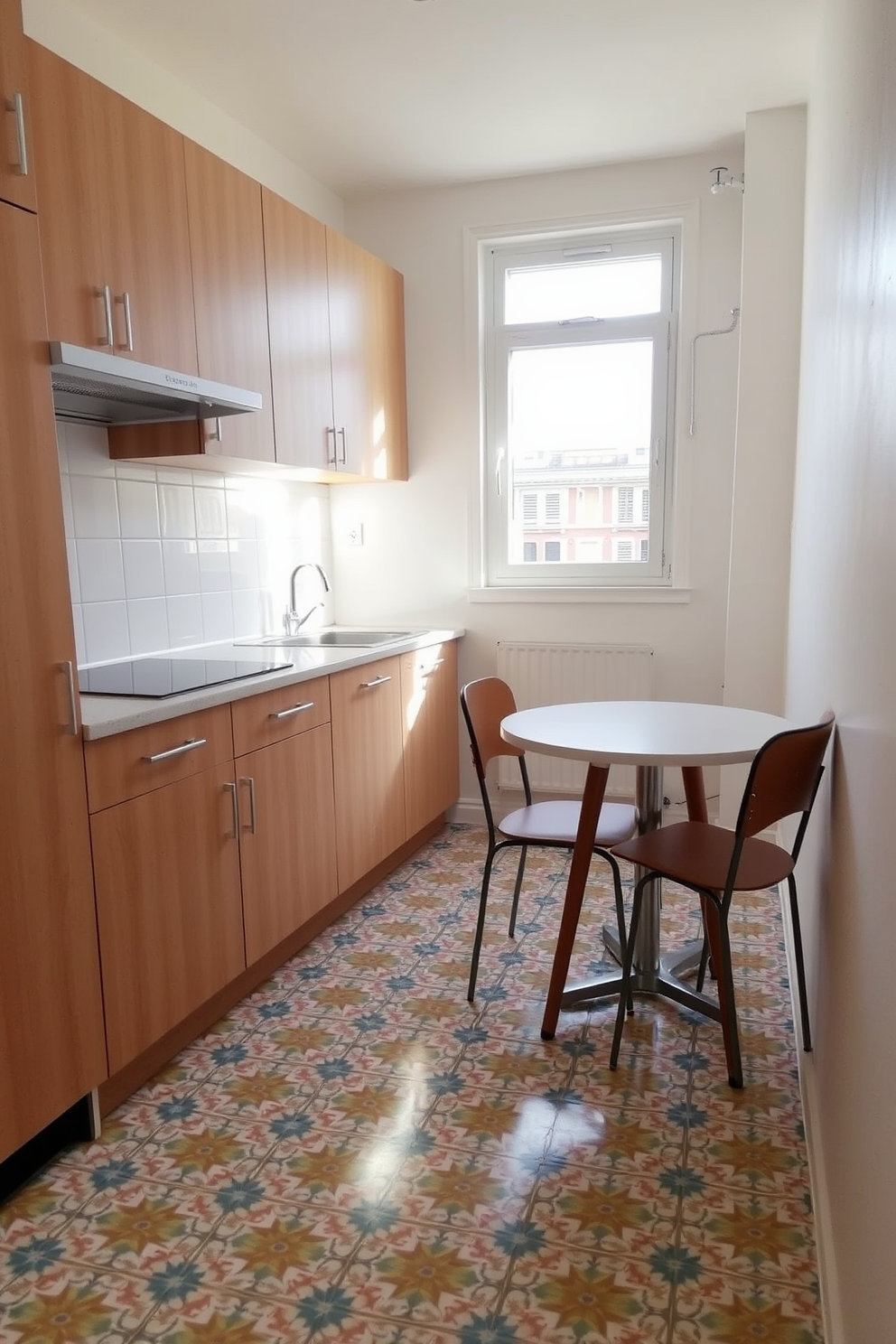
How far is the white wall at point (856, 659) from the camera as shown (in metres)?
1.13

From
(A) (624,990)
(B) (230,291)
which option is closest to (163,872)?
(A) (624,990)

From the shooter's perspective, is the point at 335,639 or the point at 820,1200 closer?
the point at 820,1200

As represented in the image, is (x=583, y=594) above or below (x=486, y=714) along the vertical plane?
above

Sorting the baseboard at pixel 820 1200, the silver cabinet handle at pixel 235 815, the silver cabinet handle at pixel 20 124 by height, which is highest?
the silver cabinet handle at pixel 20 124

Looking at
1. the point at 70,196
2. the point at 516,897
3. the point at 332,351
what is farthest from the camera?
the point at 332,351

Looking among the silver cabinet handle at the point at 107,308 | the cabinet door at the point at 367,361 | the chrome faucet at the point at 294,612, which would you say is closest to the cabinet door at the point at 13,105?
the silver cabinet handle at the point at 107,308

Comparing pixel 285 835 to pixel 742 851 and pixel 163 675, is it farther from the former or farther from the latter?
pixel 742 851

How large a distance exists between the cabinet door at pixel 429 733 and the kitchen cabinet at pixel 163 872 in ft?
3.96

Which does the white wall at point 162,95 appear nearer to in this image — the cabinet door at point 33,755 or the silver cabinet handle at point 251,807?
the cabinet door at point 33,755

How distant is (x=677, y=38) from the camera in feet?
8.79

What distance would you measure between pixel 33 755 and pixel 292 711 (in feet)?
3.07

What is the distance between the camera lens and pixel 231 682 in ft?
7.54

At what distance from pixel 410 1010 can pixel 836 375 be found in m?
1.90

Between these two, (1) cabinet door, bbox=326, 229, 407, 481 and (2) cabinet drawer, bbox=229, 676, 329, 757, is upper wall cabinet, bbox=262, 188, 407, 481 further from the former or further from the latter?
(2) cabinet drawer, bbox=229, 676, 329, 757
